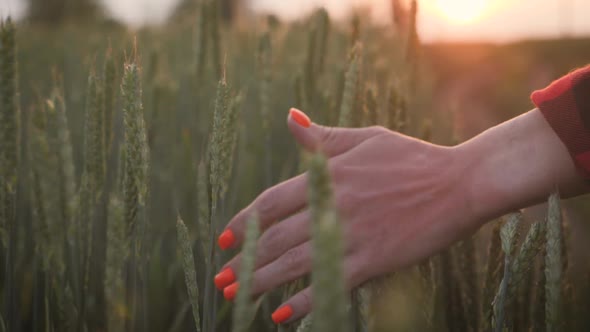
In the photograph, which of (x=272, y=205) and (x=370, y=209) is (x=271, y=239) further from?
(x=370, y=209)

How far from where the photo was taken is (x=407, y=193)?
99cm

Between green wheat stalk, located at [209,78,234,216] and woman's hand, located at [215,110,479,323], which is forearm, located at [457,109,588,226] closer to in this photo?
woman's hand, located at [215,110,479,323]

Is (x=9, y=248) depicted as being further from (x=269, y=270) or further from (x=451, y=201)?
(x=451, y=201)

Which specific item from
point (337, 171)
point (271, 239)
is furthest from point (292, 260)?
point (337, 171)

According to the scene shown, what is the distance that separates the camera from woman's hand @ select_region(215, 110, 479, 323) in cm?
95

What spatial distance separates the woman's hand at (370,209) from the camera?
3.11 ft

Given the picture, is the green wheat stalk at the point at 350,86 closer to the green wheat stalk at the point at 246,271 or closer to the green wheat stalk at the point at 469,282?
the green wheat stalk at the point at 469,282

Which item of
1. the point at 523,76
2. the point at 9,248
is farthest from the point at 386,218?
the point at 523,76

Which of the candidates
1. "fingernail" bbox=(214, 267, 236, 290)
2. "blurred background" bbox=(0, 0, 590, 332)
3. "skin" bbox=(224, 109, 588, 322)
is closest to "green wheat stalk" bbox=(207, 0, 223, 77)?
"blurred background" bbox=(0, 0, 590, 332)

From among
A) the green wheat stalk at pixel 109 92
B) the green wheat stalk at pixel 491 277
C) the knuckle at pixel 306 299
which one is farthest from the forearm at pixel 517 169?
the green wheat stalk at pixel 109 92

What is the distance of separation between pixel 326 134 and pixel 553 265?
0.49 meters

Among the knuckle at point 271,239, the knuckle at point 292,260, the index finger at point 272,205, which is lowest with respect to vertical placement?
the knuckle at point 292,260

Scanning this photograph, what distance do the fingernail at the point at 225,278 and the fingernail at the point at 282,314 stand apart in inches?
5.3

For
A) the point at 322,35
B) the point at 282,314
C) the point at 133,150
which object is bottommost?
the point at 282,314
